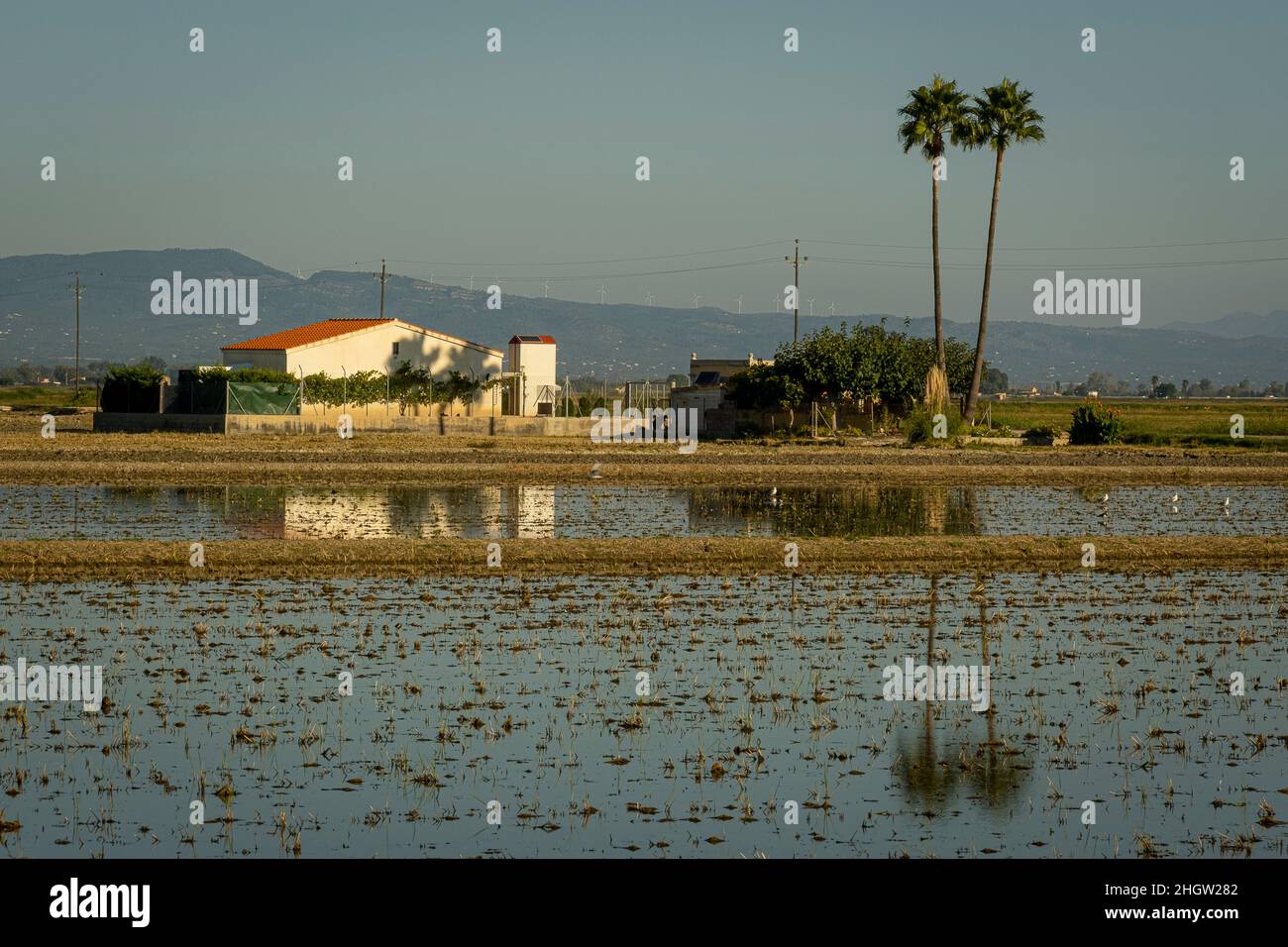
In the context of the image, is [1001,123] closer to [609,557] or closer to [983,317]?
[983,317]

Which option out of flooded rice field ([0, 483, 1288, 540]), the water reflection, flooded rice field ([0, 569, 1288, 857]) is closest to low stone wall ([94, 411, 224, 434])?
flooded rice field ([0, 483, 1288, 540])

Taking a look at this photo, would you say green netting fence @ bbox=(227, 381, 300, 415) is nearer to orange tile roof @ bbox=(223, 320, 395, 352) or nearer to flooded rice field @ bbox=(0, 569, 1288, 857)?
orange tile roof @ bbox=(223, 320, 395, 352)

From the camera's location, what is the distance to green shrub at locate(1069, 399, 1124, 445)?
68.7 meters

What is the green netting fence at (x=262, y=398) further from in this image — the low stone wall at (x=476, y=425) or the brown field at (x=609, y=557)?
the brown field at (x=609, y=557)

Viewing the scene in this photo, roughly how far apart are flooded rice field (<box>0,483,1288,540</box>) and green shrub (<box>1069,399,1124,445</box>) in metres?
21.2

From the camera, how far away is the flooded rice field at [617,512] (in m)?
31.7

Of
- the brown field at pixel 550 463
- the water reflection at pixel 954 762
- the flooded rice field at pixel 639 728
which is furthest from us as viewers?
the brown field at pixel 550 463

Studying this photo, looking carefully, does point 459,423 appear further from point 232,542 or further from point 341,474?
point 232,542

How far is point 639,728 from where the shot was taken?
13898mm

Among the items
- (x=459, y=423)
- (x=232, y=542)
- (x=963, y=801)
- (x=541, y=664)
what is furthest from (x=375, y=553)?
(x=459, y=423)

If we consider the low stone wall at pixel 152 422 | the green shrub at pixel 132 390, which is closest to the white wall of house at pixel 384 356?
the green shrub at pixel 132 390

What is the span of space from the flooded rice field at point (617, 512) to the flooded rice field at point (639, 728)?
9579 millimetres

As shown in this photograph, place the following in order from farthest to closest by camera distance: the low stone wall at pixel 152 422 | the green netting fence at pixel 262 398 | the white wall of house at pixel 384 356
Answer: the white wall of house at pixel 384 356
the green netting fence at pixel 262 398
the low stone wall at pixel 152 422

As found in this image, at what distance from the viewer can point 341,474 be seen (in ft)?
155
